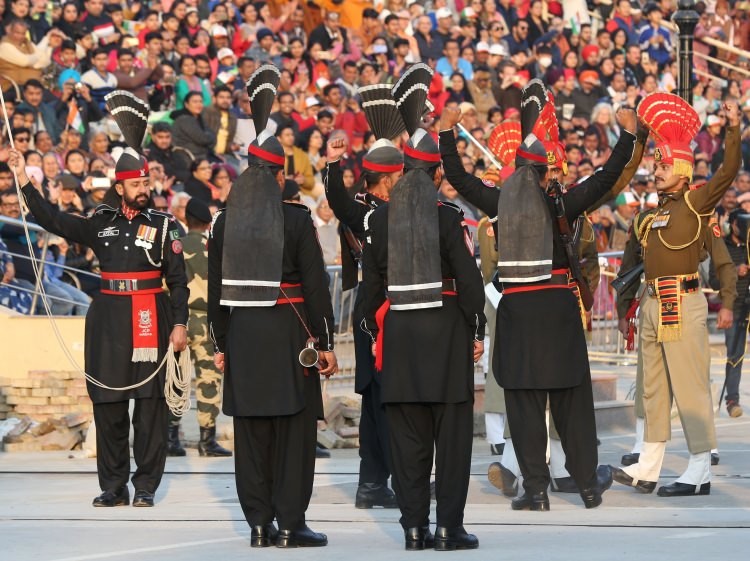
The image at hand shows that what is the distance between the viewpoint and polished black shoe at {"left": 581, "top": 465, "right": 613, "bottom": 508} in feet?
31.9

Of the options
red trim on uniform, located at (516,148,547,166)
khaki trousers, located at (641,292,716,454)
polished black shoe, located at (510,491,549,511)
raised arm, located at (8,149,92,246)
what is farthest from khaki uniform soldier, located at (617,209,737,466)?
raised arm, located at (8,149,92,246)

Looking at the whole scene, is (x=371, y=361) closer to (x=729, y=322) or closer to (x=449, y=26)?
(x=729, y=322)

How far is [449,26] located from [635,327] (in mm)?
15063

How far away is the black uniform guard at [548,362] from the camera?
9.64 m

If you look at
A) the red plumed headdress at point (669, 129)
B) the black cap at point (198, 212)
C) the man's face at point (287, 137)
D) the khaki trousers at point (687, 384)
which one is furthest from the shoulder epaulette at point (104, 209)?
the man's face at point (287, 137)

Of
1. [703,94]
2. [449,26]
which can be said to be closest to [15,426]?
[449,26]

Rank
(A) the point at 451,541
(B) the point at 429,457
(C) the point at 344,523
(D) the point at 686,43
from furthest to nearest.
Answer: (D) the point at 686,43, (C) the point at 344,523, (B) the point at 429,457, (A) the point at 451,541

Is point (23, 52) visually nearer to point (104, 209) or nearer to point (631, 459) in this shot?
point (104, 209)

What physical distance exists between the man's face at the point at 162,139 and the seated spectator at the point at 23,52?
1.50 metres

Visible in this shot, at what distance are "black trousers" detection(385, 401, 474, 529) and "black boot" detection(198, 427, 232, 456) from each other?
462 centimetres

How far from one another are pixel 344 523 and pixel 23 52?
11071mm

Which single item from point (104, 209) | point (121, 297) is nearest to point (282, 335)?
point (121, 297)

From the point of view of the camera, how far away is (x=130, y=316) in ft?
34.4

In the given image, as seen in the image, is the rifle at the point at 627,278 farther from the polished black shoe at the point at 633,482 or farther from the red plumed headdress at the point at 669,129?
the polished black shoe at the point at 633,482
